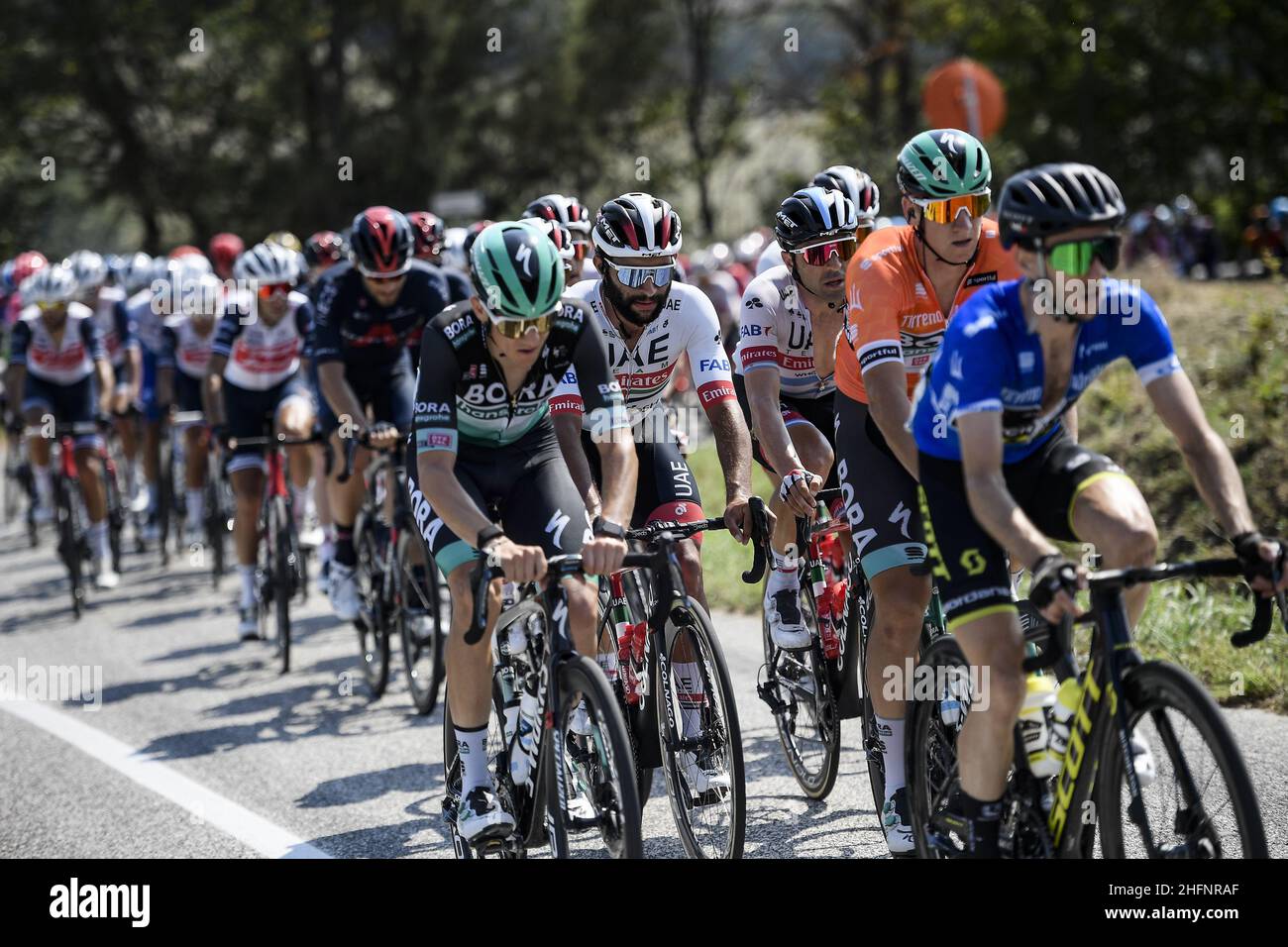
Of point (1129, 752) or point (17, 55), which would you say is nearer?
point (1129, 752)

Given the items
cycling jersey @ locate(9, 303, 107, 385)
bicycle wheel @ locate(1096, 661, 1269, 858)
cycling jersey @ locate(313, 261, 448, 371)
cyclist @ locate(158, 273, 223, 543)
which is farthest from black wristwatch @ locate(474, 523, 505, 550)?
cyclist @ locate(158, 273, 223, 543)

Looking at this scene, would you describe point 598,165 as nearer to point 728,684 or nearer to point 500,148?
point 500,148

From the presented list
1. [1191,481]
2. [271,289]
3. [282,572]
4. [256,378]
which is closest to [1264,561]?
[282,572]

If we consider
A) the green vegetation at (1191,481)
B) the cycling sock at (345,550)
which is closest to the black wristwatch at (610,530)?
the green vegetation at (1191,481)

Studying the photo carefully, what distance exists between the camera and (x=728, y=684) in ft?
15.7

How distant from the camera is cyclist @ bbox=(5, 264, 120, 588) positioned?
39.5 feet

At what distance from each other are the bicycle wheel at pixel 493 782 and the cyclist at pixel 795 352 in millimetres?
1490

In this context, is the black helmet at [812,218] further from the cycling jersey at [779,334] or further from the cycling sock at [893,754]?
the cycling sock at [893,754]

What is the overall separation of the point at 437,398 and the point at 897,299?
1.51 metres

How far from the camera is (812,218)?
19.8 feet

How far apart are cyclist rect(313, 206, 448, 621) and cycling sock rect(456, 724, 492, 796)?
3542mm

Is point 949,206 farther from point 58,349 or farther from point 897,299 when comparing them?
point 58,349
